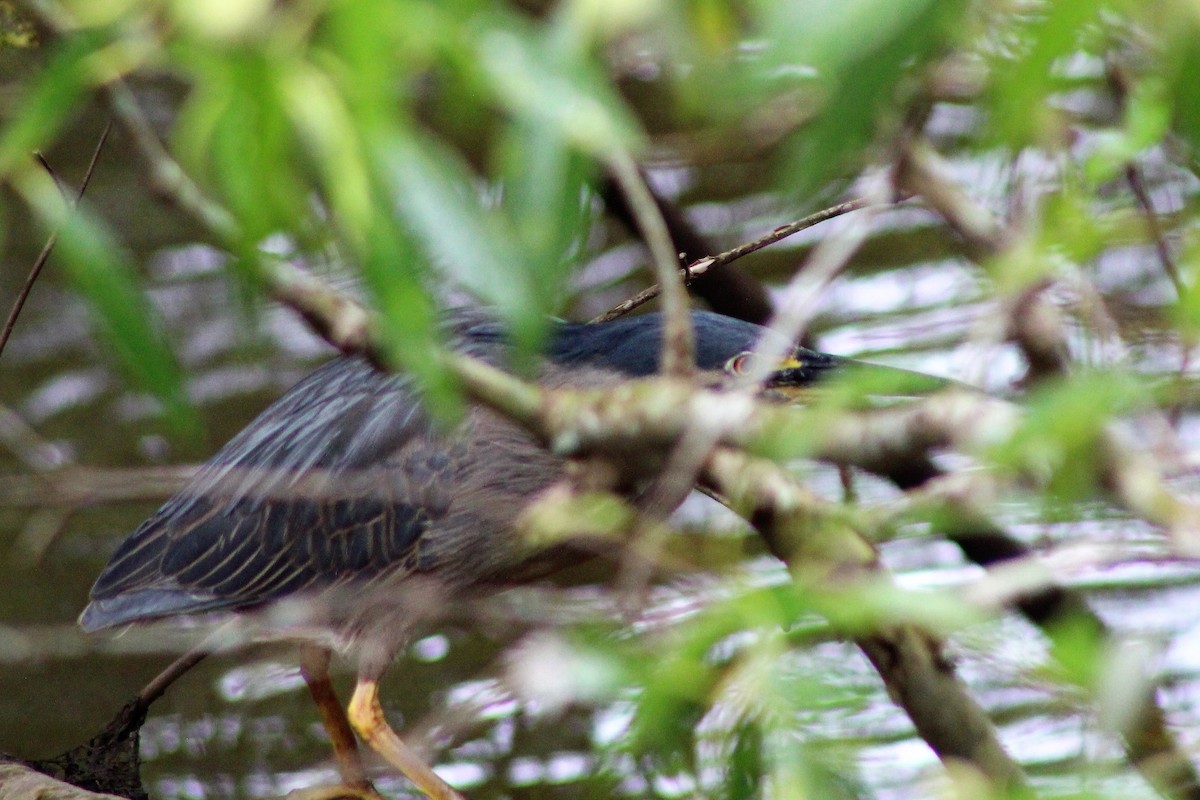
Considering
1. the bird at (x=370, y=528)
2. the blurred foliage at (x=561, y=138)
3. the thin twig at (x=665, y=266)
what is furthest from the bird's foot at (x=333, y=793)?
the thin twig at (x=665, y=266)

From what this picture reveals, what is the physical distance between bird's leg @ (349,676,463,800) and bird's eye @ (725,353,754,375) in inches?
40.3

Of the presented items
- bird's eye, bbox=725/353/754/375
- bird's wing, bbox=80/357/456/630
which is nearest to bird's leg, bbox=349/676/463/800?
bird's wing, bbox=80/357/456/630

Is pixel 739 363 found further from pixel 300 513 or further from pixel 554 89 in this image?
pixel 554 89

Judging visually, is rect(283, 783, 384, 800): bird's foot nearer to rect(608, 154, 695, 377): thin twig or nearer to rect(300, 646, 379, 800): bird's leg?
rect(300, 646, 379, 800): bird's leg

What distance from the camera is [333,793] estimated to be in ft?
9.31

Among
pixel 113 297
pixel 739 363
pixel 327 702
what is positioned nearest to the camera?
pixel 113 297

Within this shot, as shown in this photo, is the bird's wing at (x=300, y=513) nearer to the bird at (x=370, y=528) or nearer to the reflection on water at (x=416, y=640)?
the bird at (x=370, y=528)

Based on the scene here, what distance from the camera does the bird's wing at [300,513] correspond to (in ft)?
9.53

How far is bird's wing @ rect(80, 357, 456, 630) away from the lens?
9.53ft

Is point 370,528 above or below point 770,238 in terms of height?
below

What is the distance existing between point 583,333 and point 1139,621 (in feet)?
5.73

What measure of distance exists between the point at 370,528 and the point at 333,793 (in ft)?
1.76

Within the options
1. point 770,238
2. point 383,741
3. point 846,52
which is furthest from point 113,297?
point 383,741

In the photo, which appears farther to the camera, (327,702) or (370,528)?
(327,702)
